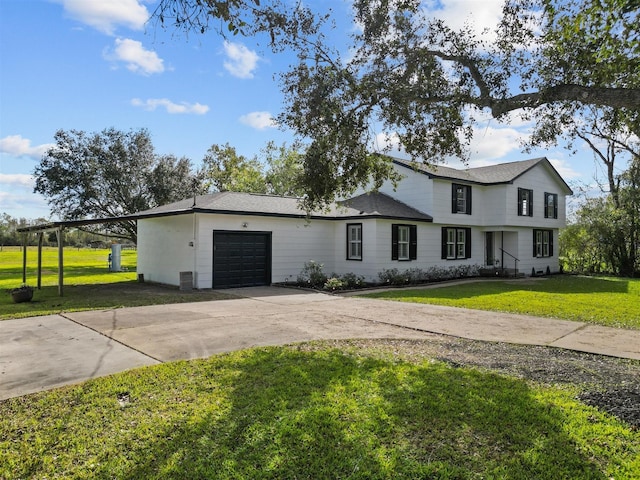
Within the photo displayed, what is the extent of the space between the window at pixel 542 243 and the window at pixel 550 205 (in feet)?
3.54

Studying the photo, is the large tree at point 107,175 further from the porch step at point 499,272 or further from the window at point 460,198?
the porch step at point 499,272

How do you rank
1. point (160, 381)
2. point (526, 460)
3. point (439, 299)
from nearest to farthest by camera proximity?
point (526, 460) < point (160, 381) < point (439, 299)

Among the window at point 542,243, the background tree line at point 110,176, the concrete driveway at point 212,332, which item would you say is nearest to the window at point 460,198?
the window at point 542,243

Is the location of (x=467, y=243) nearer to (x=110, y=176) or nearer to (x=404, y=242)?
(x=404, y=242)

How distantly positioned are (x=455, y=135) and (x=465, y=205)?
1235 cm

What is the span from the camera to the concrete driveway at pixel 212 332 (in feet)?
18.8

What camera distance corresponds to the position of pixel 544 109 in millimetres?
9281

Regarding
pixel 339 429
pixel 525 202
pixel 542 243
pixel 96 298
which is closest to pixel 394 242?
pixel 525 202

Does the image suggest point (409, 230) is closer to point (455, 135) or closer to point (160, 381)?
point (455, 135)

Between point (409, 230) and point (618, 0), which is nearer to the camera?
point (618, 0)

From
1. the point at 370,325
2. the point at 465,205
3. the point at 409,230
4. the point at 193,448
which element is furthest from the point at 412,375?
the point at 465,205

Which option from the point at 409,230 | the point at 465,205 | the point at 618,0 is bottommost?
the point at 409,230

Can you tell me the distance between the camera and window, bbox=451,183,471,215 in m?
20.6

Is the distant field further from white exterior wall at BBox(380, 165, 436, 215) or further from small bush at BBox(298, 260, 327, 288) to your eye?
white exterior wall at BBox(380, 165, 436, 215)
